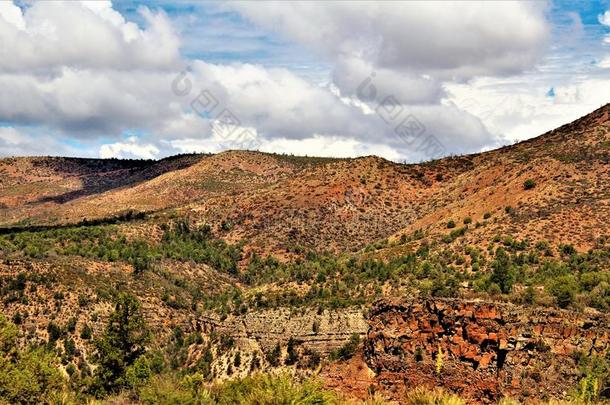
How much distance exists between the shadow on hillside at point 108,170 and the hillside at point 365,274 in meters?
38.6

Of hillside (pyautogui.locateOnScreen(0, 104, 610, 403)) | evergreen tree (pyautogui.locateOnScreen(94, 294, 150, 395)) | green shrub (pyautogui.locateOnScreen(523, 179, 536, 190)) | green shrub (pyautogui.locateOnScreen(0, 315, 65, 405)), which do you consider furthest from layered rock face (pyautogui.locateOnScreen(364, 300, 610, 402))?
green shrub (pyautogui.locateOnScreen(523, 179, 536, 190))

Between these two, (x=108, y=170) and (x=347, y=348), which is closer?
(x=347, y=348)

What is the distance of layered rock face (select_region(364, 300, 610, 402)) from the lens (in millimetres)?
28172

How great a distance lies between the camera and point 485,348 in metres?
29.8

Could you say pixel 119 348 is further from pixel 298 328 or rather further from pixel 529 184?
pixel 529 184

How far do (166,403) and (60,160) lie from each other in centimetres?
16059

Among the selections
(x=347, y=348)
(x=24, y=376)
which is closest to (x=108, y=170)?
(x=347, y=348)

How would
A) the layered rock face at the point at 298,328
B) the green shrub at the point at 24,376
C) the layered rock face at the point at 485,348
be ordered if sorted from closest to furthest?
the layered rock face at the point at 485,348, the green shrub at the point at 24,376, the layered rock face at the point at 298,328

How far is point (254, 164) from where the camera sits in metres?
137

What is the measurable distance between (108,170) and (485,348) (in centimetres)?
15213

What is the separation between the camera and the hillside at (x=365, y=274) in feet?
100.0

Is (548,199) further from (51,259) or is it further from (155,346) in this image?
(51,259)

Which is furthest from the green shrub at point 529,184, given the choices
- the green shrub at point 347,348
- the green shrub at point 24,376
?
the green shrub at point 24,376

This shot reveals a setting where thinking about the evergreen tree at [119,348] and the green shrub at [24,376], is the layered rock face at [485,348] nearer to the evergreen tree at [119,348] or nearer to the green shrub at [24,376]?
the green shrub at [24,376]
